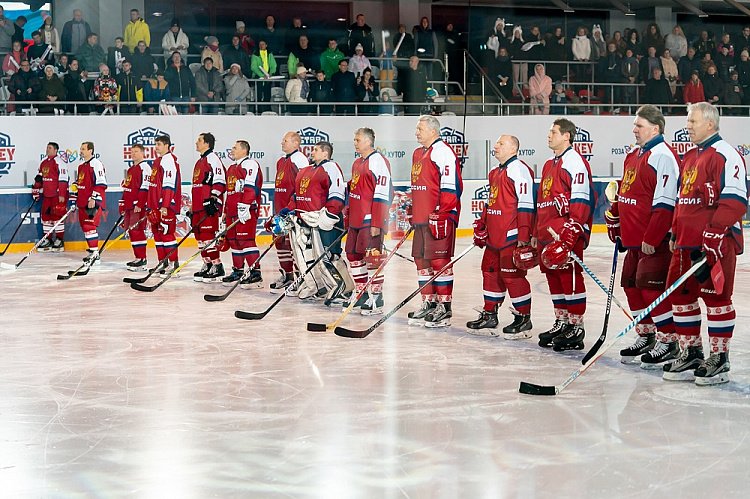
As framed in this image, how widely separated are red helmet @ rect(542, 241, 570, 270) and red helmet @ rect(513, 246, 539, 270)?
0.37 meters

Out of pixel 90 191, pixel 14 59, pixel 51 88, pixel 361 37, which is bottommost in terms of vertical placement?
pixel 90 191

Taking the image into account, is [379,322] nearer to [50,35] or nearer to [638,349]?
[638,349]

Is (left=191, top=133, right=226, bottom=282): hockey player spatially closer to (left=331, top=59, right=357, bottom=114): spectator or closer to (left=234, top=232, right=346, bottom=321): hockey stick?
(left=234, top=232, right=346, bottom=321): hockey stick

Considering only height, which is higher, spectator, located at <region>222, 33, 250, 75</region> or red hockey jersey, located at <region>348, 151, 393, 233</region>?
spectator, located at <region>222, 33, 250, 75</region>

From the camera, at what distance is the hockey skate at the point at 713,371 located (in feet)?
15.8

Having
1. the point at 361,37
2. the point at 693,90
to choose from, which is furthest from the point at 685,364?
the point at 693,90

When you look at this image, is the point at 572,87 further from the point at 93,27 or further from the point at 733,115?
the point at 93,27

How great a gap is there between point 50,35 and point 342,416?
12.3 meters

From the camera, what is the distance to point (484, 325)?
6547 millimetres

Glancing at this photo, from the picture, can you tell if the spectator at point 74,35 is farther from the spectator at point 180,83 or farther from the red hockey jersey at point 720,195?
the red hockey jersey at point 720,195

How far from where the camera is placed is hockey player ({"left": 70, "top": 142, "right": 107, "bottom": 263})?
36.9 ft

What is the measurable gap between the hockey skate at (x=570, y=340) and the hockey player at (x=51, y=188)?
8.85 meters

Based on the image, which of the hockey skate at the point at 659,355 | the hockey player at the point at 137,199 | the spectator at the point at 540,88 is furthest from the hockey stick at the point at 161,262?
the spectator at the point at 540,88

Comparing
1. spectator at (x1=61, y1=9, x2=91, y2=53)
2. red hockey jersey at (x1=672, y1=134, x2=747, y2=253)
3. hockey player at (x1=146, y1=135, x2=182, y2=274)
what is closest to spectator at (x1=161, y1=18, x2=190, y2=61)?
spectator at (x1=61, y1=9, x2=91, y2=53)
